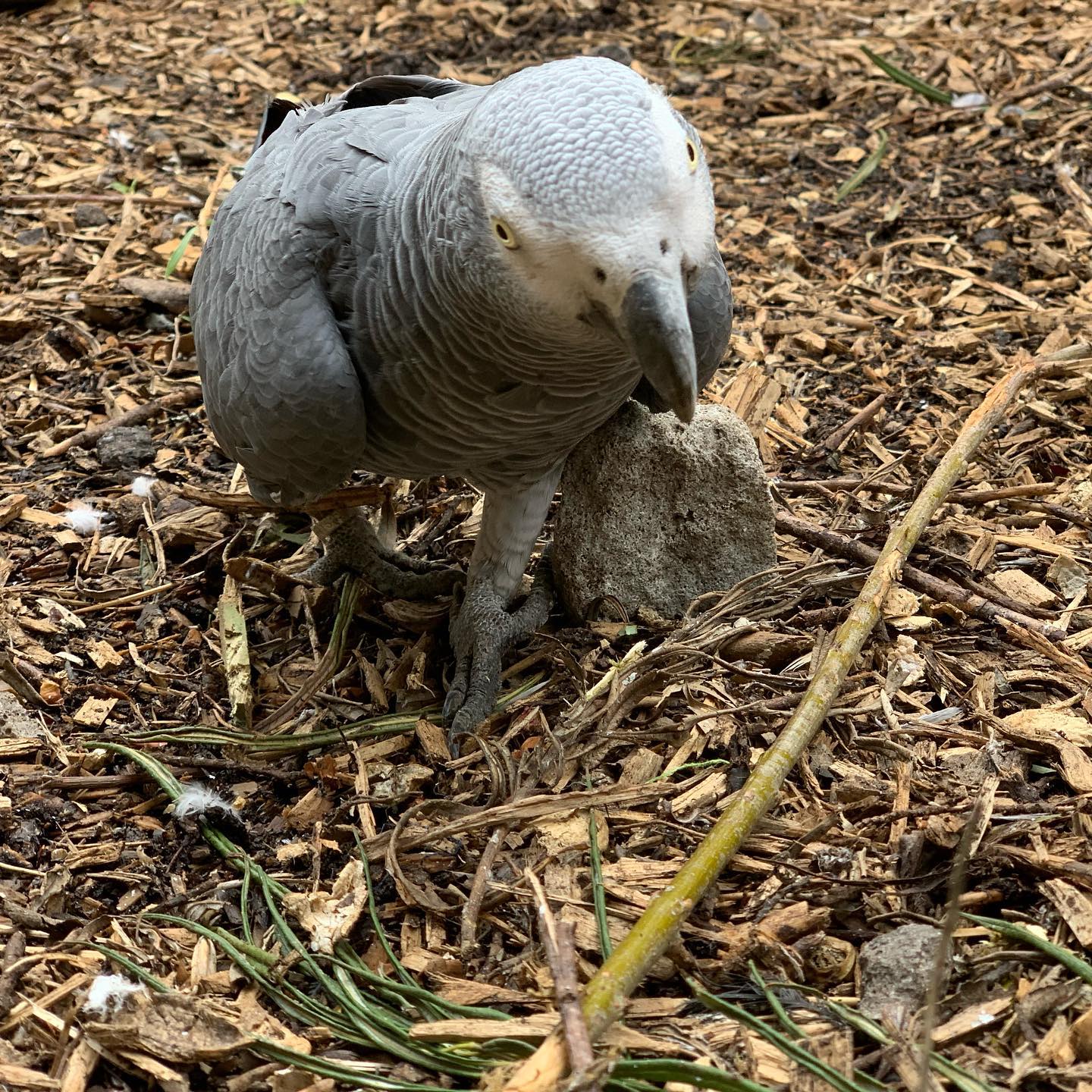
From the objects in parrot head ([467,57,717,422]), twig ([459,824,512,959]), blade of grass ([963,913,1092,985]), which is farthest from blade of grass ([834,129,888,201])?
blade of grass ([963,913,1092,985])

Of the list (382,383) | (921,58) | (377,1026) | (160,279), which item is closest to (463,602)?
(382,383)

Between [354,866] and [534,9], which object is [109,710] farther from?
[534,9]

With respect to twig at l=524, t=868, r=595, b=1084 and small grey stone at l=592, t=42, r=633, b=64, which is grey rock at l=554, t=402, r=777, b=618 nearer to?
twig at l=524, t=868, r=595, b=1084

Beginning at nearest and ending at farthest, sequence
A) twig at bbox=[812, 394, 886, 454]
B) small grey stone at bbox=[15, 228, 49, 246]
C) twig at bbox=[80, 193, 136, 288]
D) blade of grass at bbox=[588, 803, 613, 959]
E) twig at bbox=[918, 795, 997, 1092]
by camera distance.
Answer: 1. twig at bbox=[918, 795, 997, 1092]
2. blade of grass at bbox=[588, 803, 613, 959]
3. twig at bbox=[812, 394, 886, 454]
4. twig at bbox=[80, 193, 136, 288]
5. small grey stone at bbox=[15, 228, 49, 246]

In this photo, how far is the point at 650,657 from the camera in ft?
10.8

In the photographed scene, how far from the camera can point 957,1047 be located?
2.20 meters

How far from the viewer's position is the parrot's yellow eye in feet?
7.47

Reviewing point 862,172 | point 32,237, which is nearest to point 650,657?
point 862,172

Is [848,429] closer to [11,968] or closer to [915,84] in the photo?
[915,84]

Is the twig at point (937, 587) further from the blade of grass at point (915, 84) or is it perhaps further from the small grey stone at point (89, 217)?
the small grey stone at point (89, 217)

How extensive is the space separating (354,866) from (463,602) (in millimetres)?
1054

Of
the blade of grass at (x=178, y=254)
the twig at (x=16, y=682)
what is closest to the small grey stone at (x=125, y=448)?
the blade of grass at (x=178, y=254)

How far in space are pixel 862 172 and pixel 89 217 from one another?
3.56 meters

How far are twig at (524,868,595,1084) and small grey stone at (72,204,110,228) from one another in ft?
14.4
